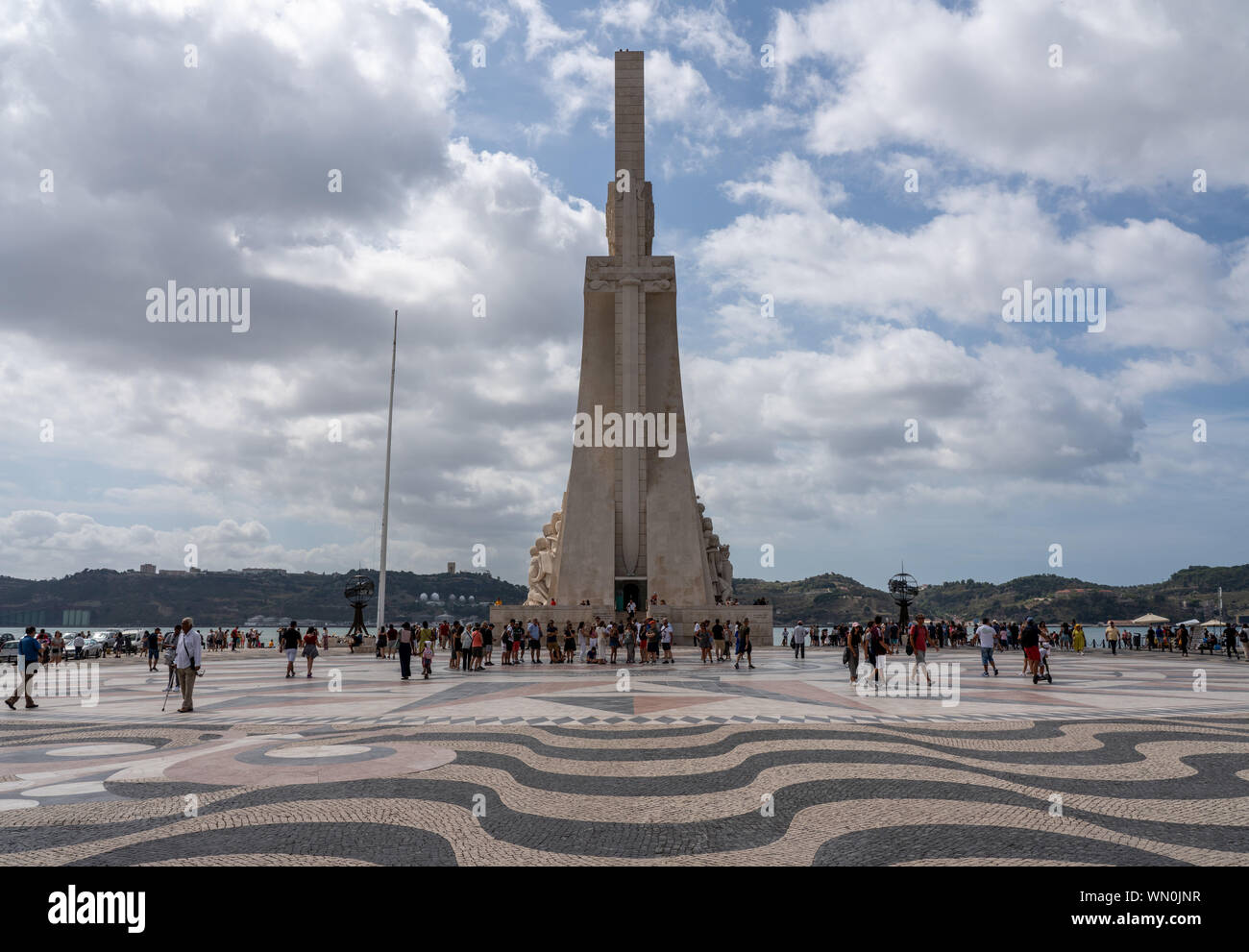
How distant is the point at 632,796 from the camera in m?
6.59

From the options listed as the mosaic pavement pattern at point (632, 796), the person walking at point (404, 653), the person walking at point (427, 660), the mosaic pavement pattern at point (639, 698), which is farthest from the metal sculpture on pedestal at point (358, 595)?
the mosaic pavement pattern at point (632, 796)

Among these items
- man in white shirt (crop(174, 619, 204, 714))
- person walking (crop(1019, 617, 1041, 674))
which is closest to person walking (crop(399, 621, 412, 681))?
man in white shirt (crop(174, 619, 204, 714))

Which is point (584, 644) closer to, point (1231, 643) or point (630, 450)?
point (630, 450)

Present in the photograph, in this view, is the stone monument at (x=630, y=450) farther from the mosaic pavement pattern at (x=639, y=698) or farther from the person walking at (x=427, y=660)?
the person walking at (x=427, y=660)

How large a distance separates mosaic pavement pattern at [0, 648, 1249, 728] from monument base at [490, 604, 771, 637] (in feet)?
32.6

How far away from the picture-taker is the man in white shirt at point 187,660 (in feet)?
41.0

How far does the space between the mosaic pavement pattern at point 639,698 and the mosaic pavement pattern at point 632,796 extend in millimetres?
1361

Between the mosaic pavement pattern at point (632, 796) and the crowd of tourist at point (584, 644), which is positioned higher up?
the mosaic pavement pattern at point (632, 796)

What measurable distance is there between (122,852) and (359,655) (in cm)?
2826

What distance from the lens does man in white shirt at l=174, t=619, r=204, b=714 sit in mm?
12508

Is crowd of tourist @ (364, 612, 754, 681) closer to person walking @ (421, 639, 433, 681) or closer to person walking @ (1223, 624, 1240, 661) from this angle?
person walking @ (421, 639, 433, 681)
